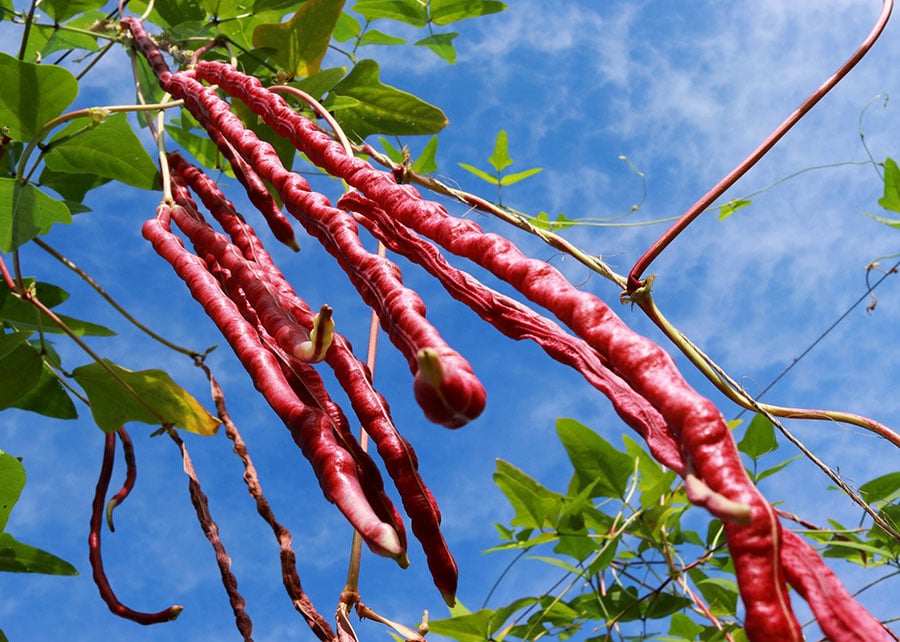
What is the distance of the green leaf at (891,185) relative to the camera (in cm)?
165

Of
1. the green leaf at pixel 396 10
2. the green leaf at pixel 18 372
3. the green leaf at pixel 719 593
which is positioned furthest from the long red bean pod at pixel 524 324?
the green leaf at pixel 396 10

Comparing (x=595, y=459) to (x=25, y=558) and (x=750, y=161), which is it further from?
(x=25, y=558)

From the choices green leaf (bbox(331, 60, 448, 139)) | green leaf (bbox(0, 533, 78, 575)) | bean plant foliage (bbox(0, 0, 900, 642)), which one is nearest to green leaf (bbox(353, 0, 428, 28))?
bean plant foliage (bbox(0, 0, 900, 642))

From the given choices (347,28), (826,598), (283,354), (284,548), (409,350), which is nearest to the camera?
(826,598)

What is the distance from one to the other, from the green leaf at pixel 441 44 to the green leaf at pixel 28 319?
90cm

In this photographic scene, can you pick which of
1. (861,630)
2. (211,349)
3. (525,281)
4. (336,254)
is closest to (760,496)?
(861,630)

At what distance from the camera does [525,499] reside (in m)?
1.34

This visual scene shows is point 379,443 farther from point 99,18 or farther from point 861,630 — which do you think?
point 99,18

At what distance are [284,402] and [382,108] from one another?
2.70 feet

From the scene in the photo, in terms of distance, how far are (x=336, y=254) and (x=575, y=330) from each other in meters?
0.29

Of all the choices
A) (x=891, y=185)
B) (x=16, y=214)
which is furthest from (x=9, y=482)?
(x=891, y=185)

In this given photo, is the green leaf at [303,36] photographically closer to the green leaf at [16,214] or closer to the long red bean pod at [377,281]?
the long red bean pod at [377,281]

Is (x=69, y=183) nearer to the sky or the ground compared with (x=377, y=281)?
nearer to the sky

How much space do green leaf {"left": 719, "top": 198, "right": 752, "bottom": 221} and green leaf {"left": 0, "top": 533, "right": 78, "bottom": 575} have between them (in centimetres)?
145
